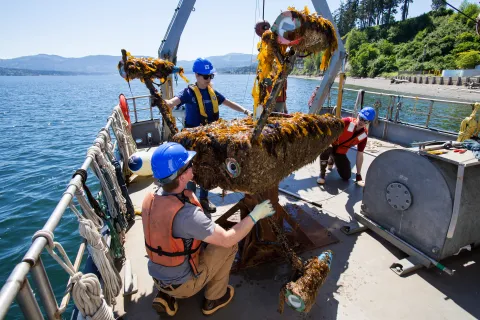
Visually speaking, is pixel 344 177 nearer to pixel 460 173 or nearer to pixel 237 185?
pixel 460 173

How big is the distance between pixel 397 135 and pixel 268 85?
601 cm

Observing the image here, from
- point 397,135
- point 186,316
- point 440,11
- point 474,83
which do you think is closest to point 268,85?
point 186,316

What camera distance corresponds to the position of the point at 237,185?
254 cm

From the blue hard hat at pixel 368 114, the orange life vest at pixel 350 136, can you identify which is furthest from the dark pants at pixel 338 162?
the blue hard hat at pixel 368 114

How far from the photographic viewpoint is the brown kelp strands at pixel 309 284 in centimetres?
223

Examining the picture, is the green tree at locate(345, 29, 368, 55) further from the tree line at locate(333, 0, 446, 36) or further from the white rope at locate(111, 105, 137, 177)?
the white rope at locate(111, 105, 137, 177)

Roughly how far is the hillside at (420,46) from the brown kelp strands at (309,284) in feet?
134

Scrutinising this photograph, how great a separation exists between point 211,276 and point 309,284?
0.88 meters

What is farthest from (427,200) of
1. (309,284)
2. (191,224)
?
(191,224)

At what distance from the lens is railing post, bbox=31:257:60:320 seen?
1.54 metres

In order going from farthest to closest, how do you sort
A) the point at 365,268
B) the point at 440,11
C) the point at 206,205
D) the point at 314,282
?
the point at 440,11 → the point at 206,205 → the point at 365,268 → the point at 314,282

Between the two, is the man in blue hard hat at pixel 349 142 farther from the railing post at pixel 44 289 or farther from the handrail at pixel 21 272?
the railing post at pixel 44 289

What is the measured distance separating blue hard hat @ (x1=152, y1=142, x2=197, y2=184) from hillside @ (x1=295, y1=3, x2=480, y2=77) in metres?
41.3

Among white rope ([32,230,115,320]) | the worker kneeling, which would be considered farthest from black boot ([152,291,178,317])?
white rope ([32,230,115,320])
